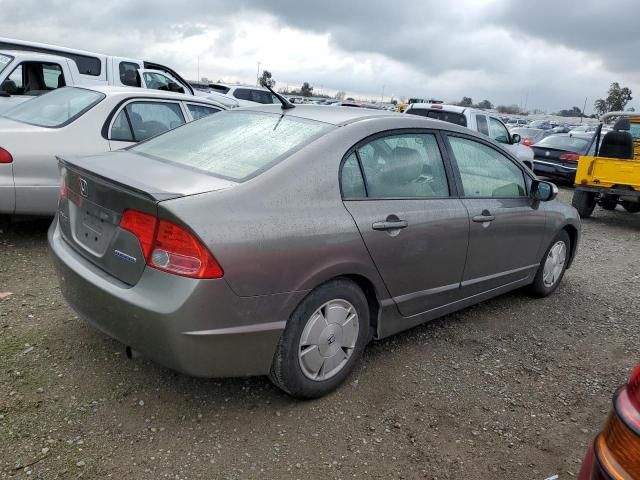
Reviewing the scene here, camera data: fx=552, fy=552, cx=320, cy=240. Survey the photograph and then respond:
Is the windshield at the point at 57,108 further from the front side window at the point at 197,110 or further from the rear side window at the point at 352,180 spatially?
the rear side window at the point at 352,180

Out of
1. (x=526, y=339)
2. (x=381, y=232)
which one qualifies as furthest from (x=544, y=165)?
(x=381, y=232)

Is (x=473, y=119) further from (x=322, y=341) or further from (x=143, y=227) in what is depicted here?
(x=143, y=227)

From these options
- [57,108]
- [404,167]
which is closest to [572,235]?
[404,167]

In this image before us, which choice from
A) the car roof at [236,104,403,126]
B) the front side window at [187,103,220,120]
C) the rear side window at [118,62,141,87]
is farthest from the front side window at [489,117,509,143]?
the car roof at [236,104,403,126]

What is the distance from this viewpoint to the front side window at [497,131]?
11916 millimetres

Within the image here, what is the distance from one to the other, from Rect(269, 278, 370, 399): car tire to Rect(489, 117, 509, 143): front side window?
31.8ft

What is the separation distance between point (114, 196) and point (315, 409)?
4.97 feet

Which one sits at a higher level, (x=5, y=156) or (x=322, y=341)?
(x=5, y=156)

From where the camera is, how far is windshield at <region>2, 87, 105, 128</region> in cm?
527

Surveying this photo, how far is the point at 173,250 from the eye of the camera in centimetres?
243

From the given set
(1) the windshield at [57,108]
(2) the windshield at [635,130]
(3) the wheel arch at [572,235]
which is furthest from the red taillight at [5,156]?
(2) the windshield at [635,130]

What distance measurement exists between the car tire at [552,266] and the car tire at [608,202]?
5.38 metres

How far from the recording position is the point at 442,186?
3654 millimetres

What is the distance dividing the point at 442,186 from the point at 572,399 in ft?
5.03
